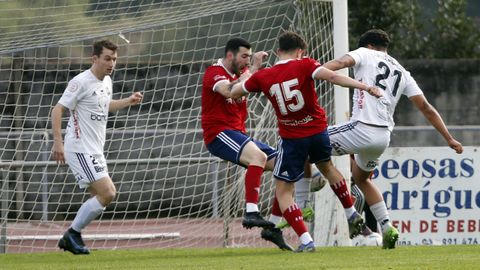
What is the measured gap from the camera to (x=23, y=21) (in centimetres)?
1473

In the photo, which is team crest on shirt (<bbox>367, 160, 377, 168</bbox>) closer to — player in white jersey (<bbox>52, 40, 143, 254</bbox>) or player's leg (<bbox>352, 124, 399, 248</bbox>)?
player's leg (<bbox>352, 124, 399, 248</bbox>)

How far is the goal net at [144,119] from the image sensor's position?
15.0m

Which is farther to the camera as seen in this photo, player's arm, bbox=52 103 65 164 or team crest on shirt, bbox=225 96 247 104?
team crest on shirt, bbox=225 96 247 104

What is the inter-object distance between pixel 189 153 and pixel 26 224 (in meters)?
2.37

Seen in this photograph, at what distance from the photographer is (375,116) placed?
40.6 feet

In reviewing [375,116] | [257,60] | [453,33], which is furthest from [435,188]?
[453,33]

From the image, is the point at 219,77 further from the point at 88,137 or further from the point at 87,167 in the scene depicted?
the point at 87,167

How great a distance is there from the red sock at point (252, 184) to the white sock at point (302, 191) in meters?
0.58

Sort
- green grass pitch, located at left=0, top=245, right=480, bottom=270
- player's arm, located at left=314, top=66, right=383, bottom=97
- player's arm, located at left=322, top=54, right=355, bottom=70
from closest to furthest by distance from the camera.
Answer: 1. green grass pitch, located at left=0, top=245, right=480, bottom=270
2. player's arm, located at left=314, top=66, right=383, bottom=97
3. player's arm, located at left=322, top=54, right=355, bottom=70

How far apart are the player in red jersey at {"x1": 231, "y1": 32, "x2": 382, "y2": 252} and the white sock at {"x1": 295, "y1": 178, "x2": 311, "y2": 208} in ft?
2.61

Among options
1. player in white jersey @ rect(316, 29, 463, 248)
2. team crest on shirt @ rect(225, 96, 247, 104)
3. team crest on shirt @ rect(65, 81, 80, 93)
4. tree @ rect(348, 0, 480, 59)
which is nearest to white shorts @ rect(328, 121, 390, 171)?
player in white jersey @ rect(316, 29, 463, 248)

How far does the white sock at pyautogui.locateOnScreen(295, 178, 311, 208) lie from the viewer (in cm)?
1277

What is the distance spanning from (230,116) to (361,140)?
1364 mm

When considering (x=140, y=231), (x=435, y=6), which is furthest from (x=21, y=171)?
(x=435, y=6)
